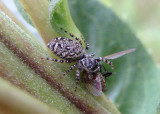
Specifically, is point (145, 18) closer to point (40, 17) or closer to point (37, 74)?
point (40, 17)

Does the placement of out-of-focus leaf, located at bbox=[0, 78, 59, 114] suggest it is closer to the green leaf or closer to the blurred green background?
the green leaf

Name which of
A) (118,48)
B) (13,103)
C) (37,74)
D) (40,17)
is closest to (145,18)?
(118,48)

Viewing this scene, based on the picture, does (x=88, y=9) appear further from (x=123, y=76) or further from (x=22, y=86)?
(x=22, y=86)

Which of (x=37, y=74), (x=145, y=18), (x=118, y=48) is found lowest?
(x=37, y=74)

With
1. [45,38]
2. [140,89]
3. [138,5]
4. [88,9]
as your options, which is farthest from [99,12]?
[138,5]

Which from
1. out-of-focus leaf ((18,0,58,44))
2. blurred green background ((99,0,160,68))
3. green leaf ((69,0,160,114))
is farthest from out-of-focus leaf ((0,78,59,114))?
blurred green background ((99,0,160,68))

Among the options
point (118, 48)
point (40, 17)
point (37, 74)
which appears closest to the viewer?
point (37, 74)

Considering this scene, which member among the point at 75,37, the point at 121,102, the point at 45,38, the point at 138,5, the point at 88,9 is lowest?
the point at 45,38

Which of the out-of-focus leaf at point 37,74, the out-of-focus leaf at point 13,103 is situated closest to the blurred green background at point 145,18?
the out-of-focus leaf at point 37,74
